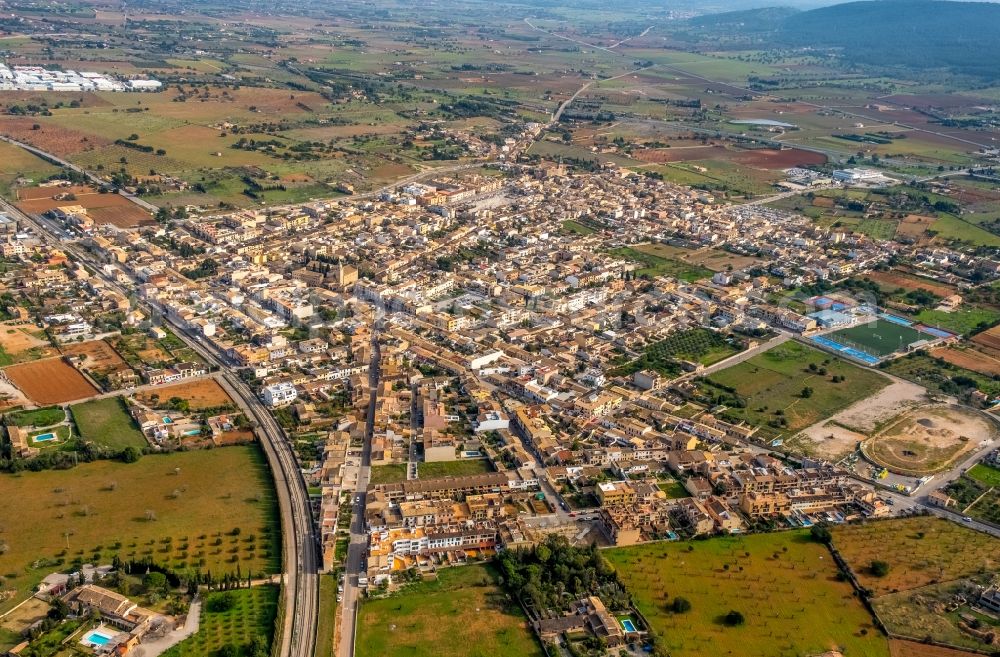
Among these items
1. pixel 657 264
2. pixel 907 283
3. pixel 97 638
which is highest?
pixel 657 264

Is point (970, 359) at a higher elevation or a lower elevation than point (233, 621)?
higher

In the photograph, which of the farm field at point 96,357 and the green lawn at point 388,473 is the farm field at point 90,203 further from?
the green lawn at point 388,473

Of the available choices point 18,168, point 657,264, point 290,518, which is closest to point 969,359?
point 657,264


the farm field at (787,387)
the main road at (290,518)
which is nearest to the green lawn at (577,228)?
the farm field at (787,387)

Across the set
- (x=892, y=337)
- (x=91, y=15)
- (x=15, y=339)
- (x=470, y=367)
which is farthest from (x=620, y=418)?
(x=91, y=15)

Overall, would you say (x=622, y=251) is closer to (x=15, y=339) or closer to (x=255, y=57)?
(x=15, y=339)

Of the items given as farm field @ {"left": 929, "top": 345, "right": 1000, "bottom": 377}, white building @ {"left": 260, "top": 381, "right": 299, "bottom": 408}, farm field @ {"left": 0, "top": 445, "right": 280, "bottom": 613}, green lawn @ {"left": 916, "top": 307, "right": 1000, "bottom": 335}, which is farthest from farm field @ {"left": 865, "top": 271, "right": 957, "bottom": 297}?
farm field @ {"left": 0, "top": 445, "right": 280, "bottom": 613}

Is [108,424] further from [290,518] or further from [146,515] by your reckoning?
[290,518]
